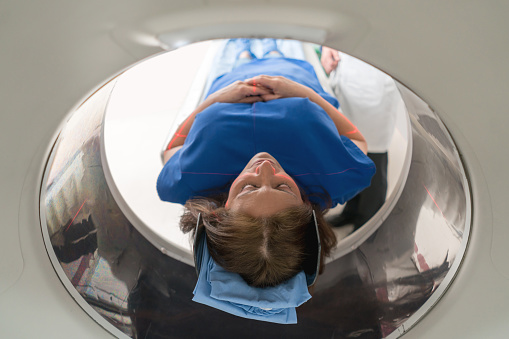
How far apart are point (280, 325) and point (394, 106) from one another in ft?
3.17

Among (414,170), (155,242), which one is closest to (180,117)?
(155,242)

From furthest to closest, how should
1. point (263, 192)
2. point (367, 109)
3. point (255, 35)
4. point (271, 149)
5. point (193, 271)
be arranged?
point (367, 109) < point (193, 271) < point (271, 149) < point (263, 192) < point (255, 35)

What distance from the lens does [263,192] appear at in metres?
1.03

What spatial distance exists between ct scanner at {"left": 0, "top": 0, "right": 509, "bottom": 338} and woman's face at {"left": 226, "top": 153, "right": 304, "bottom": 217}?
392 mm

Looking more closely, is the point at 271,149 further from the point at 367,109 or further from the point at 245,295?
the point at 367,109

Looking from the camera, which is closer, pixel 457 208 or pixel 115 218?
pixel 457 208

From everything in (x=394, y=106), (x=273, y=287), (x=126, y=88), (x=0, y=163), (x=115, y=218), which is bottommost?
(x=126, y=88)

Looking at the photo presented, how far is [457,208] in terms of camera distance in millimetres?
1045

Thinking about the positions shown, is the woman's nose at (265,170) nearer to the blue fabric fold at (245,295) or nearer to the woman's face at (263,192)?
the woman's face at (263,192)

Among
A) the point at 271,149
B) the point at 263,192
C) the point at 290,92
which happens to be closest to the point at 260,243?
the point at 263,192

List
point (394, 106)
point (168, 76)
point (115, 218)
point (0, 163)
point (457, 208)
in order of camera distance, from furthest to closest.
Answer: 1. point (168, 76)
2. point (394, 106)
3. point (115, 218)
4. point (457, 208)
5. point (0, 163)

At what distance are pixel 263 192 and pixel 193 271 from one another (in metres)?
0.56

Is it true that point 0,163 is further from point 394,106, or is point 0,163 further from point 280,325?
point 394,106

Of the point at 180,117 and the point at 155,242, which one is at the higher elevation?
the point at 180,117
